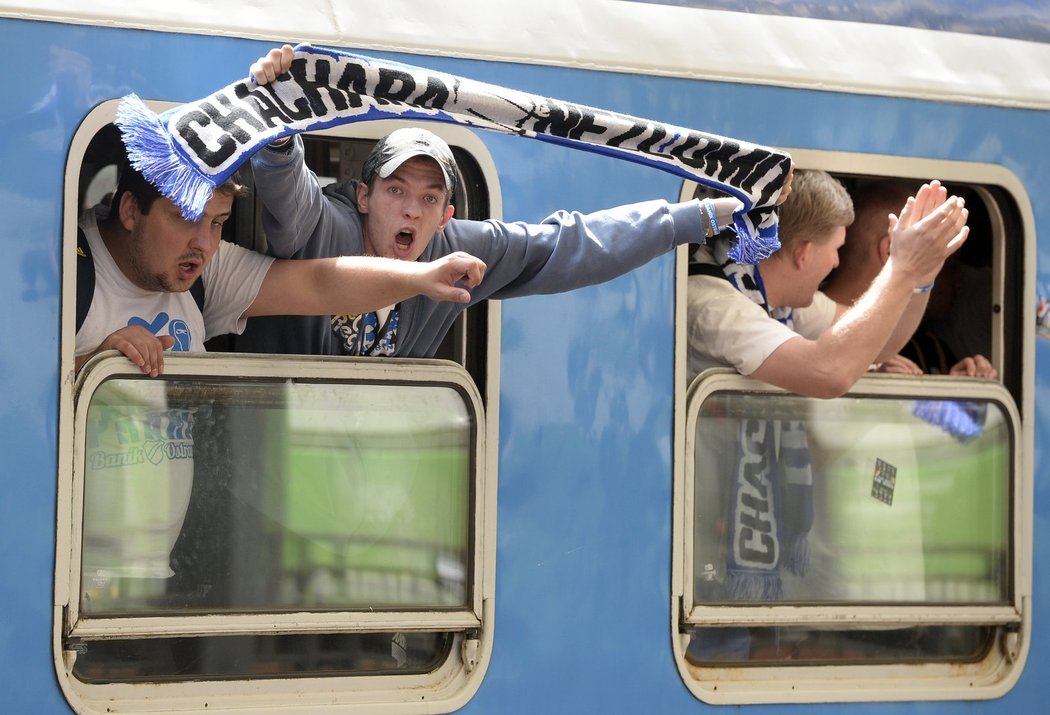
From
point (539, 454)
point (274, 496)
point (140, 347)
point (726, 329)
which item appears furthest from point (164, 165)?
point (726, 329)

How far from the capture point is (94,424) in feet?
8.73

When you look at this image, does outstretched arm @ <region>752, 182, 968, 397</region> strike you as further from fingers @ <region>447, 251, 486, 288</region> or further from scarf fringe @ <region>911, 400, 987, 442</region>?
fingers @ <region>447, 251, 486, 288</region>

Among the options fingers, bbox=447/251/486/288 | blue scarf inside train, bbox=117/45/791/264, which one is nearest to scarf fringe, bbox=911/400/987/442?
blue scarf inside train, bbox=117/45/791/264

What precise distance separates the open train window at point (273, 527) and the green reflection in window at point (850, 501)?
0.60 metres

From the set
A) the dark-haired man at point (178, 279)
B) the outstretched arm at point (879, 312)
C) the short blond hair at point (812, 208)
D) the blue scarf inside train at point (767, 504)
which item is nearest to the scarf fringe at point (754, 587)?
the blue scarf inside train at point (767, 504)

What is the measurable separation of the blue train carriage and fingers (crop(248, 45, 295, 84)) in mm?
275

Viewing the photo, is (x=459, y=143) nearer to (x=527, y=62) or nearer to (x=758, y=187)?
(x=527, y=62)

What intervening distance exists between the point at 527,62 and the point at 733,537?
3.80ft

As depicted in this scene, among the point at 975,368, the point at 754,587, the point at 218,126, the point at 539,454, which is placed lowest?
the point at 754,587

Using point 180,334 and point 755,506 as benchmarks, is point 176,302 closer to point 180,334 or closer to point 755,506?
point 180,334

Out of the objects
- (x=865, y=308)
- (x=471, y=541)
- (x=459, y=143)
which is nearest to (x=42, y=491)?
(x=471, y=541)

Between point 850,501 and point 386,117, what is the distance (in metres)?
1.45

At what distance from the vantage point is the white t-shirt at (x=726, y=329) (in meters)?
3.13

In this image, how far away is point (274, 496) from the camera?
9.15 ft
